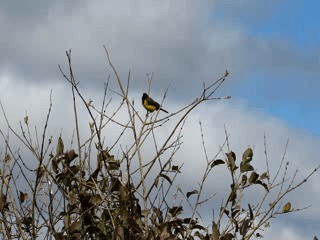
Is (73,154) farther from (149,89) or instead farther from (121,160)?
(149,89)

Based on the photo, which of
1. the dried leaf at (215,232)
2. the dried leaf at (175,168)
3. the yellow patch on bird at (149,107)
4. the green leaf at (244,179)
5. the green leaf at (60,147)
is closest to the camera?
the dried leaf at (215,232)

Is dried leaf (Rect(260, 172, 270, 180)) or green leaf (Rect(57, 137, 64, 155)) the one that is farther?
dried leaf (Rect(260, 172, 270, 180))

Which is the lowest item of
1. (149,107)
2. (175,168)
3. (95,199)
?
(95,199)

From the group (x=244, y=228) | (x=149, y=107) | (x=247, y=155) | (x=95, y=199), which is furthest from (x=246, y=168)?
(x=149, y=107)

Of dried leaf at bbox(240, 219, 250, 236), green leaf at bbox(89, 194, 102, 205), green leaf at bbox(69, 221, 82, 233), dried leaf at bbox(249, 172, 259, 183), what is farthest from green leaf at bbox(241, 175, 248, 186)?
green leaf at bbox(69, 221, 82, 233)

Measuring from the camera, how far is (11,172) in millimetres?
5242

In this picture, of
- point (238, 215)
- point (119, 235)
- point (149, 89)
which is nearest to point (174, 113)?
point (149, 89)

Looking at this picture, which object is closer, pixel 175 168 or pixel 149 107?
pixel 175 168

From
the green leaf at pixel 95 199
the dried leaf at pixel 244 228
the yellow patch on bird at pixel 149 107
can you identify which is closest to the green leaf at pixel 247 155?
the dried leaf at pixel 244 228

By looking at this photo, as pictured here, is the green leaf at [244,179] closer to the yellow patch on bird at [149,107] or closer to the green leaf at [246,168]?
the green leaf at [246,168]

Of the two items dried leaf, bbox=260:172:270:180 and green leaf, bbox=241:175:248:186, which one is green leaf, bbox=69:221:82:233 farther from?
dried leaf, bbox=260:172:270:180

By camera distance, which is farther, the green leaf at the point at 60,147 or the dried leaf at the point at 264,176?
the dried leaf at the point at 264,176

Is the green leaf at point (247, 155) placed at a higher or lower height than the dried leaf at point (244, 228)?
higher

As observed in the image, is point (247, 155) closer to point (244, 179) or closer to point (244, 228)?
point (244, 179)
